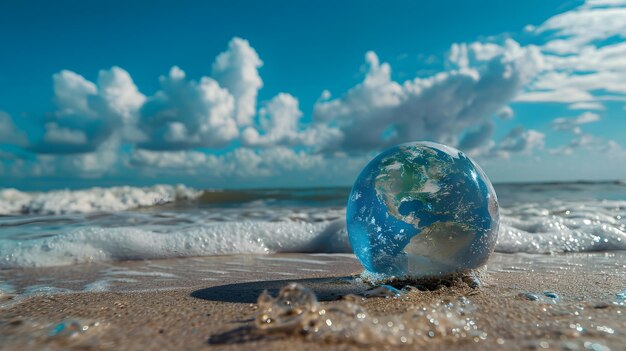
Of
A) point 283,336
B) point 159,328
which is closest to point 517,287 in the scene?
point 283,336

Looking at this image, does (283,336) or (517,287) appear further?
(517,287)

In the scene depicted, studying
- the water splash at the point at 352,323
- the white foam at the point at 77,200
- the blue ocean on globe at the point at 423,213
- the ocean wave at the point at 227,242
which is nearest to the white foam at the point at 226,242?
the ocean wave at the point at 227,242

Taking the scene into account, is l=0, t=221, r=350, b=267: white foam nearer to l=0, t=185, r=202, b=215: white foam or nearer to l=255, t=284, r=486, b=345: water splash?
l=255, t=284, r=486, b=345: water splash

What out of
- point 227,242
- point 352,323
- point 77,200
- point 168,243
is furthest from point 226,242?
point 77,200

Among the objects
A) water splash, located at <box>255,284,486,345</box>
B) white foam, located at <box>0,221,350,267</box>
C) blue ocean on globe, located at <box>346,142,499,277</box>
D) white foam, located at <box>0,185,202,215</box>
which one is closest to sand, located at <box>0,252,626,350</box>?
water splash, located at <box>255,284,486,345</box>

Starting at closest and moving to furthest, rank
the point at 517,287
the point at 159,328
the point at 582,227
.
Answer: the point at 159,328
the point at 517,287
the point at 582,227

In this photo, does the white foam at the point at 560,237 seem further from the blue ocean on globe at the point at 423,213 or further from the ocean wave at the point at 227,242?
the blue ocean on globe at the point at 423,213

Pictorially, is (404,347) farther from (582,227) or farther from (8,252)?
(582,227)
